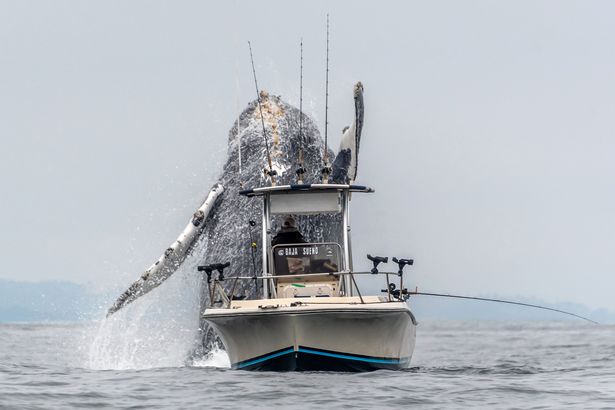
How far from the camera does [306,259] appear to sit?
20906 mm

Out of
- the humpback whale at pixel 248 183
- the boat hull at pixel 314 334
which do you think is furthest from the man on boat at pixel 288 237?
the boat hull at pixel 314 334

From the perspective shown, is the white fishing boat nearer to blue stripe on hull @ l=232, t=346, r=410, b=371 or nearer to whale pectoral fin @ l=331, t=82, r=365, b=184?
blue stripe on hull @ l=232, t=346, r=410, b=371

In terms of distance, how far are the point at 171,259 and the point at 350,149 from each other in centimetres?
439

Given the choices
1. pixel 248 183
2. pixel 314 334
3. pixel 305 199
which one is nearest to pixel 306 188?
pixel 305 199

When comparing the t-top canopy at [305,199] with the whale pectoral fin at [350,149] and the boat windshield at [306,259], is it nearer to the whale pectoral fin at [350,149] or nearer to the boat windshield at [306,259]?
the boat windshield at [306,259]

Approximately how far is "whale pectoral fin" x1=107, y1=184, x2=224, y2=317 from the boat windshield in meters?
4.64

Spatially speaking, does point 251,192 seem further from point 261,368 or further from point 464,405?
point 464,405

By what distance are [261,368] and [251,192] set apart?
3231 millimetres

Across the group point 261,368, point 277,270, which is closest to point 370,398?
point 261,368

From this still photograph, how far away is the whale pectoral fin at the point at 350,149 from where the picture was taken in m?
24.5

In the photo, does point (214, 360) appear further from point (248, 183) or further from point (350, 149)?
point (350, 149)

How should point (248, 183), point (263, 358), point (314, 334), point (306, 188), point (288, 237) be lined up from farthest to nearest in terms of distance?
point (248, 183)
point (288, 237)
point (306, 188)
point (263, 358)
point (314, 334)

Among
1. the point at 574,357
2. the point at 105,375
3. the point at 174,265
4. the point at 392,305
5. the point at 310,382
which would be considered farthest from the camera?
the point at 574,357

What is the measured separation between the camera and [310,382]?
17.1 meters
